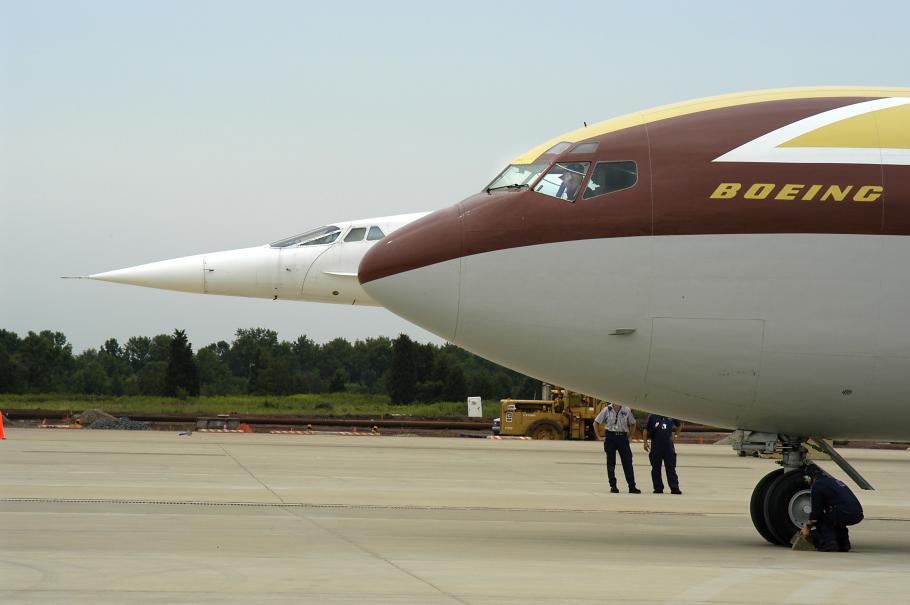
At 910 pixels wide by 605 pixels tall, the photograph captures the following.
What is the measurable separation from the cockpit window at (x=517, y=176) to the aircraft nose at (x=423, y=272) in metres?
0.54

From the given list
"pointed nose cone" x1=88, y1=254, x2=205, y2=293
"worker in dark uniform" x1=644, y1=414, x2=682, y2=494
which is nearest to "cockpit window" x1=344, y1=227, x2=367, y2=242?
"pointed nose cone" x1=88, y1=254, x2=205, y2=293

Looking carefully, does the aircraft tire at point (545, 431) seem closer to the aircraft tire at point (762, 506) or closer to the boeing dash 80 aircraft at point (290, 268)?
the boeing dash 80 aircraft at point (290, 268)

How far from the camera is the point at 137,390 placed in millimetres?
83625

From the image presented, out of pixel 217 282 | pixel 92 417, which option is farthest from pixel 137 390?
pixel 217 282

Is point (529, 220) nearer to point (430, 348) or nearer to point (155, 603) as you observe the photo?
point (155, 603)

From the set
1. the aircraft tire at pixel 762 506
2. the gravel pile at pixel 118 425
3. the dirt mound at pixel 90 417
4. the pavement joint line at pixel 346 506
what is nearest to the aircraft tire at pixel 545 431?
the gravel pile at pixel 118 425

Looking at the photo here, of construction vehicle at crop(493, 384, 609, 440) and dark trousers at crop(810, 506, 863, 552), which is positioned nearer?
dark trousers at crop(810, 506, 863, 552)

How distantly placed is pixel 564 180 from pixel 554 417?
1149 inches

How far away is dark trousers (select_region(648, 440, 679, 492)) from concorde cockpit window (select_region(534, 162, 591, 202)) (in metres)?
9.73

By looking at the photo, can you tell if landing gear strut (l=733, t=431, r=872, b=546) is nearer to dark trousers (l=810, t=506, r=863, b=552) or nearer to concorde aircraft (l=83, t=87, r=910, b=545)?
dark trousers (l=810, t=506, r=863, b=552)

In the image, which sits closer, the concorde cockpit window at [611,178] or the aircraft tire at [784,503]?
the concorde cockpit window at [611,178]

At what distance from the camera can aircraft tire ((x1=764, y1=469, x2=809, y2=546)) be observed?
44.7 feet

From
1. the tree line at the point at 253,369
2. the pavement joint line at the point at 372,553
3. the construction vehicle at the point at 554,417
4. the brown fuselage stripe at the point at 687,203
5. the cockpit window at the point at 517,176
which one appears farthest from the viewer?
the tree line at the point at 253,369

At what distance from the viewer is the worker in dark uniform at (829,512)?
1312 cm
